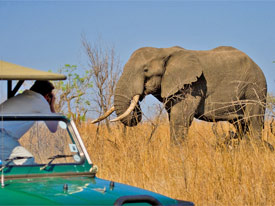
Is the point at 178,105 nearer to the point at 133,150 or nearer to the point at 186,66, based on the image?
the point at 186,66

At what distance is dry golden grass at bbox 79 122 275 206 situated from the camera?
23.7 feet

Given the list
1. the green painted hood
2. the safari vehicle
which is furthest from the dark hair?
the green painted hood

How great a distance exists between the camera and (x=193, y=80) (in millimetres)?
13086

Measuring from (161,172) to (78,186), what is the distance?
4.27 m

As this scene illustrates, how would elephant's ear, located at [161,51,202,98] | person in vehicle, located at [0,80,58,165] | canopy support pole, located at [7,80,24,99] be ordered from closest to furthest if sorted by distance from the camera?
person in vehicle, located at [0,80,58,165]
canopy support pole, located at [7,80,24,99]
elephant's ear, located at [161,51,202,98]

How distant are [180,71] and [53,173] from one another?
8713mm

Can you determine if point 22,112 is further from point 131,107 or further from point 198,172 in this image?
point 131,107

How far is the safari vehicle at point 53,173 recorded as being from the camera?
4.18 m

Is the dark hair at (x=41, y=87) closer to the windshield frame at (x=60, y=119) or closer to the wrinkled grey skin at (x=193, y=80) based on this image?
the windshield frame at (x=60, y=119)

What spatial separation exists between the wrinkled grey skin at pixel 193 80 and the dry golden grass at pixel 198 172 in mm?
2889

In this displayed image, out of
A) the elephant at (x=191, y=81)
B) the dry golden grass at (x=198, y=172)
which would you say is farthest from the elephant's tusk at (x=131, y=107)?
the dry golden grass at (x=198, y=172)

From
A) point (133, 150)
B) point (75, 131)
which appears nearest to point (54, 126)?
point (75, 131)

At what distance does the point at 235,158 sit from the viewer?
24.8 feet

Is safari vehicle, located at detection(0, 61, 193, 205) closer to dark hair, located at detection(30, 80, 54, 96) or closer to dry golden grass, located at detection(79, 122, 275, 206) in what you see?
dark hair, located at detection(30, 80, 54, 96)
